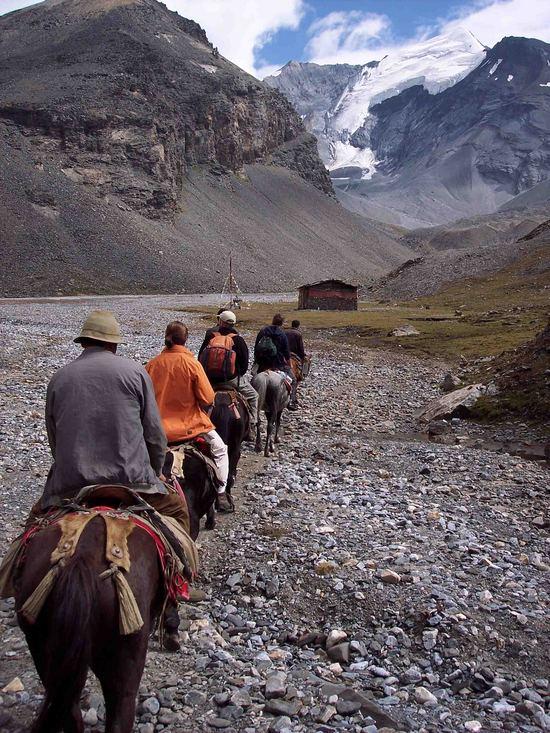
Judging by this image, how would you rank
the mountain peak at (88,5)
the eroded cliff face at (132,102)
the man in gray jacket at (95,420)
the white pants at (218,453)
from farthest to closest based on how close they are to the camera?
the mountain peak at (88,5)
the eroded cliff face at (132,102)
the white pants at (218,453)
the man in gray jacket at (95,420)

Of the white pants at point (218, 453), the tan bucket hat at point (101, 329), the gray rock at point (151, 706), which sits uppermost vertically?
the tan bucket hat at point (101, 329)

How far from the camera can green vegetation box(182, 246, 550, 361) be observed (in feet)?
120

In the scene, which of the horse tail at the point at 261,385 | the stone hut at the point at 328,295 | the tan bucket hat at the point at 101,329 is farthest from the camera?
the stone hut at the point at 328,295

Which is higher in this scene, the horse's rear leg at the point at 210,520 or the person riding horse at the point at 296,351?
the person riding horse at the point at 296,351

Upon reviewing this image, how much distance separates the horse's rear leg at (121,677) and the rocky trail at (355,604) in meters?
0.92

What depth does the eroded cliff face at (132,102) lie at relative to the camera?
12262 centimetres

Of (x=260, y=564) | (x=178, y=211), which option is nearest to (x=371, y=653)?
(x=260, y=564)

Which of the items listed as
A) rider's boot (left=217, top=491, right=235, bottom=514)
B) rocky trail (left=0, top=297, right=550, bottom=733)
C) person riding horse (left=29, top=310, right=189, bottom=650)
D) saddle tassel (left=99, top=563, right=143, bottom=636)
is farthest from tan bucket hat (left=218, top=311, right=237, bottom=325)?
saddle tassel (left=99, top=563, right=143, bottom=636)

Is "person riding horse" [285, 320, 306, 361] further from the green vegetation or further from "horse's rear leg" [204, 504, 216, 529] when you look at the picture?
the green vegetation

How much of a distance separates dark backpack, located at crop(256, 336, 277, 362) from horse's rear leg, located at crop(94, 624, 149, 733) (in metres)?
10.6

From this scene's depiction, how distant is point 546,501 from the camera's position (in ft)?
36.9

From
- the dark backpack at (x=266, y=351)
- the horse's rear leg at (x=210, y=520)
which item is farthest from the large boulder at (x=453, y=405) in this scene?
the horse's rear leg at (x=210, y=520)

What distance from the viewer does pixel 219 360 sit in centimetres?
1085

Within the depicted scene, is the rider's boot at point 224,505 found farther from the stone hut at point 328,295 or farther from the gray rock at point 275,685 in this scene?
the stone hut at point 328,295
